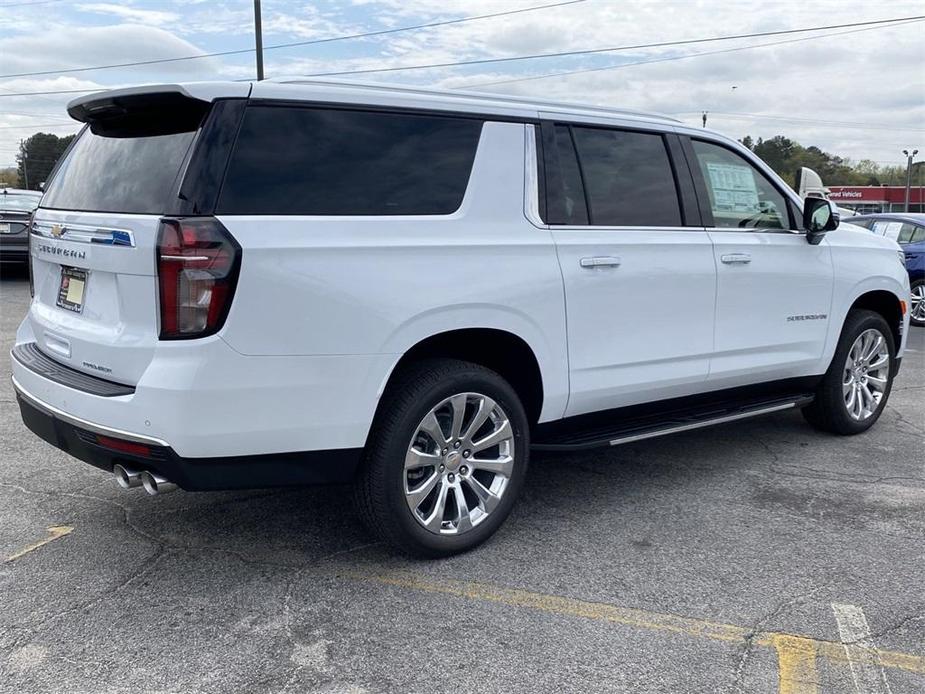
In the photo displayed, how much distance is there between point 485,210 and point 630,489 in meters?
1.87

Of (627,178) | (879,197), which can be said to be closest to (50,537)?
(627,178)

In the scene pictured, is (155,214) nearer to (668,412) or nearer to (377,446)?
(377,446)

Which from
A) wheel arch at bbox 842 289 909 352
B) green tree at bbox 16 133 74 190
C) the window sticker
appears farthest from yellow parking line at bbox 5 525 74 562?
green tree at bbox 16 133 74 190

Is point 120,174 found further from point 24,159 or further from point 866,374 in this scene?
point 24,159

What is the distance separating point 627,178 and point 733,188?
35.4 inches

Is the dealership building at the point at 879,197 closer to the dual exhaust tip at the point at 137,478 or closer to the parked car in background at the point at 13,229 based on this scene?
the parked car in background at the point at 13,229

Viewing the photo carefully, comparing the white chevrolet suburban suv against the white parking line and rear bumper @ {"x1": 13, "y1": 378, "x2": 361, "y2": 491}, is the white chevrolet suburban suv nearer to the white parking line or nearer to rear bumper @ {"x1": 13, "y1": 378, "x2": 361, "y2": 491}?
rear bumper @ {"x1": 13, "y1": 378, "x2": 361, "y2": 491}

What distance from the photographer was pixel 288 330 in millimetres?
3061

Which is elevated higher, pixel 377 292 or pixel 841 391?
pixel 377 292

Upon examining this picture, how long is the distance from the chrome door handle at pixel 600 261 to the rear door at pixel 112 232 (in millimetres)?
1786

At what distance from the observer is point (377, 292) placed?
3238 millimetres

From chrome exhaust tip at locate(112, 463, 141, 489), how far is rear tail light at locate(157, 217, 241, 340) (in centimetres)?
60

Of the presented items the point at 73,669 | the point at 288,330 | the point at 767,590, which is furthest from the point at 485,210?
the point at 73,669

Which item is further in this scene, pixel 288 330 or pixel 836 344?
pixel 836 344
